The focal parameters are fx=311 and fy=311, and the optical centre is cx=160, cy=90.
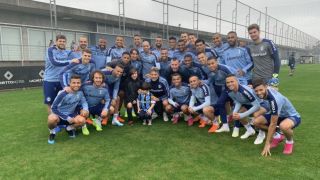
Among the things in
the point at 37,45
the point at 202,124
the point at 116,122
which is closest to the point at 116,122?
the point at 116,122

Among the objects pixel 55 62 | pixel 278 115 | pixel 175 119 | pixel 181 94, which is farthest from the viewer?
pixel 175 119

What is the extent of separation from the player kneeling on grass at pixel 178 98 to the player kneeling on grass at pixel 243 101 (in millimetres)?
1270

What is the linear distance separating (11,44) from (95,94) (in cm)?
1186

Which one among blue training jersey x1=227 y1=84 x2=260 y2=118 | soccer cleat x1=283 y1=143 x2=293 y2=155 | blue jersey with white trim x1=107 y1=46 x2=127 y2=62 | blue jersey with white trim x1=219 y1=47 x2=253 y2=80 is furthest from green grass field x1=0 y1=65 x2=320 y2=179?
blue jersey with white trim x1=107 y1=46 x2=127 y2=62

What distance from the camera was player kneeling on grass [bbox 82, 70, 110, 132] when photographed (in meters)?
5.86

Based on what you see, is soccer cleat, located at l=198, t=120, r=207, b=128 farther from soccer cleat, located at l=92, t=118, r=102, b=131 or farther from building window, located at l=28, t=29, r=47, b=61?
building window, located at l=28, t=29, r=47, b=61

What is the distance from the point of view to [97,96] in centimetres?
609

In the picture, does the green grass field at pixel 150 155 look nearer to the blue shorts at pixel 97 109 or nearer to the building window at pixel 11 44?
the blue shorts at pixel 97 109

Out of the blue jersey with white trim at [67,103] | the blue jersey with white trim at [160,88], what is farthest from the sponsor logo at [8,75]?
the blue jersey with white trim at [67,103]

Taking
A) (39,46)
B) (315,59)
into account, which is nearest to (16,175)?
(39,46)

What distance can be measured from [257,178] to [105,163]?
6.39 ft

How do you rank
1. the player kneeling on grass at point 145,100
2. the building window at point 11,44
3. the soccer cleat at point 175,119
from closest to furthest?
the player kneeling on grass at point 145,100 < the soccer cleat at point 175,119 < the building window at point 11,44

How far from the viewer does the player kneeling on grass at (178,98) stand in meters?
6.60

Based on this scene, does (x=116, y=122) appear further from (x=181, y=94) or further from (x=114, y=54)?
(x=114, y=54)
